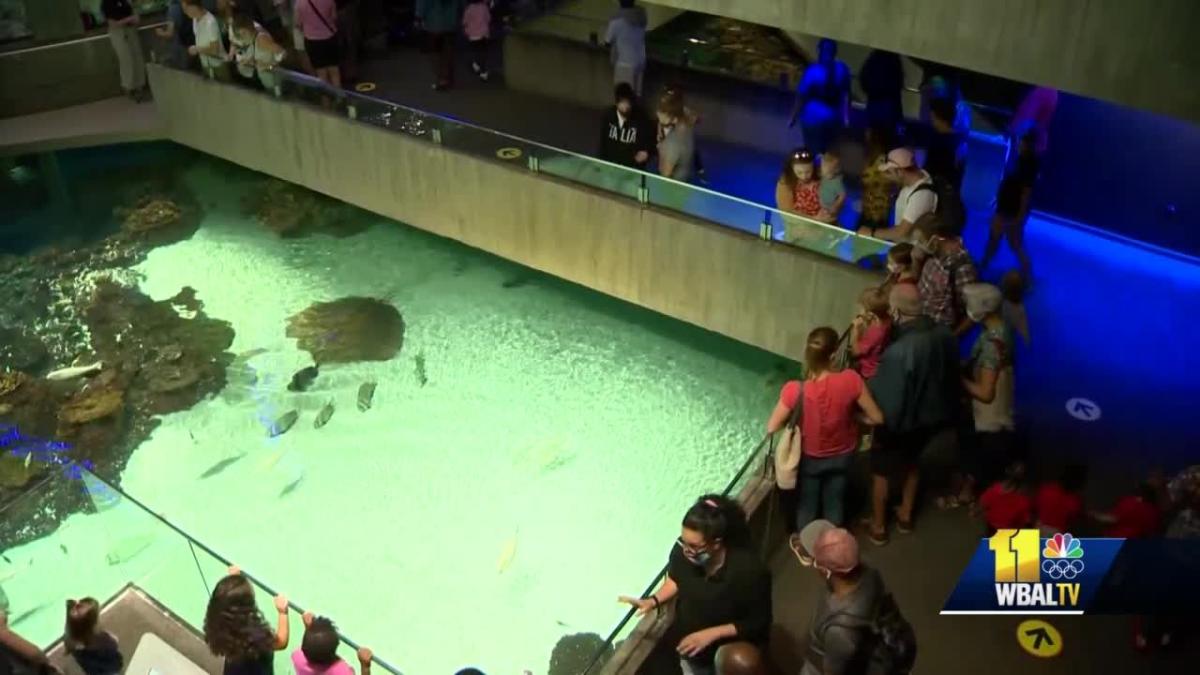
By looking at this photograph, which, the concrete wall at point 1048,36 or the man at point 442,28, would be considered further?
the man at point 442,28

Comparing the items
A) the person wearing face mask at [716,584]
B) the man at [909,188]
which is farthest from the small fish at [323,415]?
the person wearing face mask at [716,584]

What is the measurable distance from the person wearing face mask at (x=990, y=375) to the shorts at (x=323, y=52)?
7.95 meters

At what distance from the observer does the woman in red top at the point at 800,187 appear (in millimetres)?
8000

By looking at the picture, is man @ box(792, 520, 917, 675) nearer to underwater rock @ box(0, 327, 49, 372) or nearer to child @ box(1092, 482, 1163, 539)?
child @ box(1092, 482, 1163, 539)

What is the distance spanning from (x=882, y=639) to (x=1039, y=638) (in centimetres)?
180

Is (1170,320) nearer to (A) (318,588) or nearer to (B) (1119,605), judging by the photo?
(B) (1119,605)

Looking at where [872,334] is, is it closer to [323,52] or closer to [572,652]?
[572,652]

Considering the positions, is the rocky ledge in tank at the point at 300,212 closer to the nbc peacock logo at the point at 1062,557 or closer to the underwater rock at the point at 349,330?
the underwater rock at the point at 349,330

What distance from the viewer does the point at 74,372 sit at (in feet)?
31.8

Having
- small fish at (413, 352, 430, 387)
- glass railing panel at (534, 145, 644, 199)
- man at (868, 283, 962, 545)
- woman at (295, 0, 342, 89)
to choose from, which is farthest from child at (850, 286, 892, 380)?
woman at (295, 0, 342, 89)

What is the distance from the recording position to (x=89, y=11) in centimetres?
1430

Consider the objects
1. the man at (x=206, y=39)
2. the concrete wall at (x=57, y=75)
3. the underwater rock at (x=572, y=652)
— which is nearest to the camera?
the underwater rock at (x=572, y=652)

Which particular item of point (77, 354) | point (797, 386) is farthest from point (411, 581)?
point (77, 354)

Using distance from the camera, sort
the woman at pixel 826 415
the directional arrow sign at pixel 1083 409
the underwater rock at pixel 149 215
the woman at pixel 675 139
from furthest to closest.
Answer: the underwater rock at pixel 149 215 < the woman at pixel 675 139 < the directional arrow sign at pixel 1083 409 < the woman at pixel 826 415
